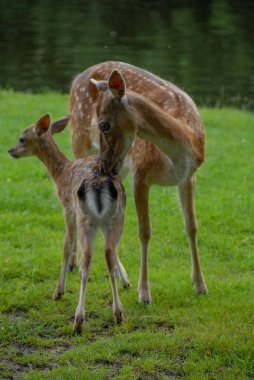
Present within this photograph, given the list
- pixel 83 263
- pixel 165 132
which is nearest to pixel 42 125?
pixel 165 132

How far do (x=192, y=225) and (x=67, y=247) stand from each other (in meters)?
0.94

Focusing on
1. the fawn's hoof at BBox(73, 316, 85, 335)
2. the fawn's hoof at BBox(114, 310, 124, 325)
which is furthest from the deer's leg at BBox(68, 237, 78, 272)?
the fawn's hoof at BBox(73, 316, 85, 335)

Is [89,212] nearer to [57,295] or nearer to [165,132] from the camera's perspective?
[165,132]

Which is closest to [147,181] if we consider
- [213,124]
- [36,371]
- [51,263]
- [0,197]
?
[51,263]

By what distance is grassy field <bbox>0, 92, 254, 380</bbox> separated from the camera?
197 inches

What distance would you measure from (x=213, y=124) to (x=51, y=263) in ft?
20.6

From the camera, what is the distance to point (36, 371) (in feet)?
16.1

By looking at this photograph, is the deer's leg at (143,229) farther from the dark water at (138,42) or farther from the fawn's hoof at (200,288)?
the dark water at (138,42)

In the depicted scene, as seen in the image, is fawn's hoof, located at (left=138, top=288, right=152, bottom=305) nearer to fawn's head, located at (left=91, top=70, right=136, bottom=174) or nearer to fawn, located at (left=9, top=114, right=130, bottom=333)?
fawn, located at (left=9, top=114, right=130, bottom=333)

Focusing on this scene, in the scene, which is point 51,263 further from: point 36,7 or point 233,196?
point 36,7

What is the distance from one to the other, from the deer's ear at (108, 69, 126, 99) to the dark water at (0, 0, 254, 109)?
10149mm

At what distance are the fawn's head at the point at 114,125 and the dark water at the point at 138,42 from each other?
397 inches

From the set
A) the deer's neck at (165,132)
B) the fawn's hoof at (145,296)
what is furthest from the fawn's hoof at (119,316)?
the deer's neck at (165,132)

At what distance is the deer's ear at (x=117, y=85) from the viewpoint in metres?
5.38
